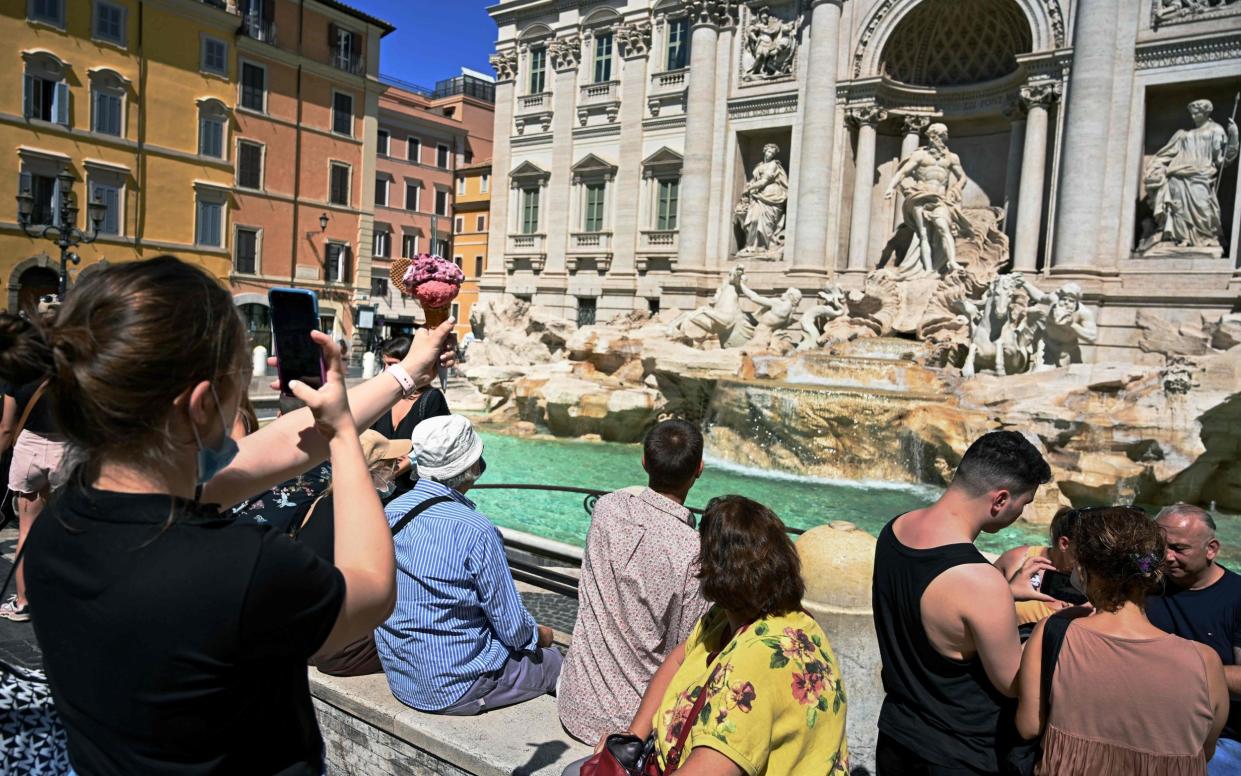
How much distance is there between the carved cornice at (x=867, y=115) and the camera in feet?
62.4

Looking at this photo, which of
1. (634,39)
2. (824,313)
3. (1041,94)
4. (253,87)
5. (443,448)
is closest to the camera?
(443,448)

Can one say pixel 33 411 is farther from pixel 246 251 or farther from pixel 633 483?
pixel 246 251

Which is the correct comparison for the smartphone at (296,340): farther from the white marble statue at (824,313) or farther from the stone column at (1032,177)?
the stone column at (1032,177)

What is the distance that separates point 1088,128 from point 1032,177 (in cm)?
144

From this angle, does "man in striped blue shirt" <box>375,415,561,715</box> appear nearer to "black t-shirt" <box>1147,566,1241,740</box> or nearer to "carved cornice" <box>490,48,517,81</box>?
"black t-shirt" <box>1147,566,1241,740</box>

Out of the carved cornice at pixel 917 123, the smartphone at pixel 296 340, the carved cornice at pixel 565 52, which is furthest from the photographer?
the carved cornice at pixel 565 52

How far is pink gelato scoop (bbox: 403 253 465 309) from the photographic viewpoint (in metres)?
2.75

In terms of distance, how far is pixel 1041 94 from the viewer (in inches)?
660

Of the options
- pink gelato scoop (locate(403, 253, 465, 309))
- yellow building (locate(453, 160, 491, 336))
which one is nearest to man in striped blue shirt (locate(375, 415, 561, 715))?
pink gelato scoop (locate(403, 253, 465, 309))

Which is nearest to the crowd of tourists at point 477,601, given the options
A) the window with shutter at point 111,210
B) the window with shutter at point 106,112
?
the window with shutter at point 111,210

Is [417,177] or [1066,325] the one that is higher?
[417,177]

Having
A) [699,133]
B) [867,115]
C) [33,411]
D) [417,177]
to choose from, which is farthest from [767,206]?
[417,177]

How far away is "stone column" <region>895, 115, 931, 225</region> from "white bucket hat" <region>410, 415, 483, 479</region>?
58.6 feet

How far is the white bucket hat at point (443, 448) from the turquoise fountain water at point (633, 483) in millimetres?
4760
